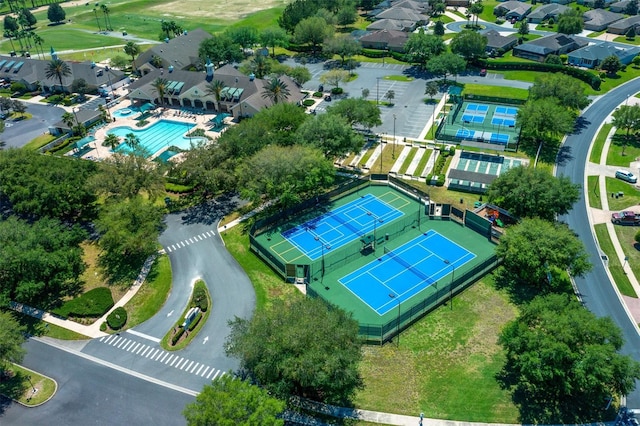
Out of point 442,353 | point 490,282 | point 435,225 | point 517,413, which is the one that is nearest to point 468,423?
point 517,413

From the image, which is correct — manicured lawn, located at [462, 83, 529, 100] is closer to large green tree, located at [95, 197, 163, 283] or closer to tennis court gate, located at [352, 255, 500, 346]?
tennis court gate, located at [352, 255, 500, 346]

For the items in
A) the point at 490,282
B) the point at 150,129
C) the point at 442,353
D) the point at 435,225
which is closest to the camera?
the point at 442,353

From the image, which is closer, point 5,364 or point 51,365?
point 5,364

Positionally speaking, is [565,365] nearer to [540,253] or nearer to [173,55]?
[540,253]

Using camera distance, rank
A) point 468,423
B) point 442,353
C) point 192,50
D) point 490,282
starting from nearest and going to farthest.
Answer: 1. point 468,423
2. point 442,353
3. point 490,282
4. point 192,50

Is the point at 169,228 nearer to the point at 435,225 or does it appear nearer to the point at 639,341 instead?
the point at 435,225

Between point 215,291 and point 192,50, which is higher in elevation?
point 192,50

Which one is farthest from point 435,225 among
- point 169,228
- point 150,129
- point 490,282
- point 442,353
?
point 150,129
